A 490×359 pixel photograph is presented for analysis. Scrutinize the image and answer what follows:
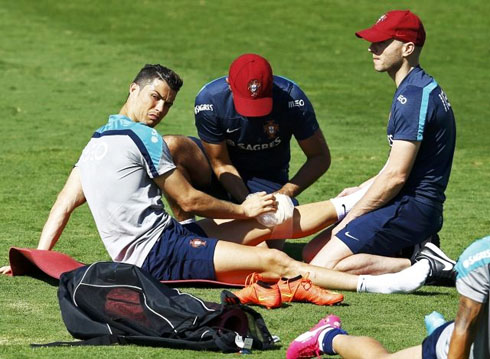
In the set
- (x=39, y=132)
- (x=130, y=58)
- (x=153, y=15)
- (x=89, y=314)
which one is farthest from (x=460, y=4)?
(x=89, y=314)

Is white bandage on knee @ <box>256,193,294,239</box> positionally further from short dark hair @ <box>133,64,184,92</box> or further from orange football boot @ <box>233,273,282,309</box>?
short dark hair @ <box>133,64,184,92</box>

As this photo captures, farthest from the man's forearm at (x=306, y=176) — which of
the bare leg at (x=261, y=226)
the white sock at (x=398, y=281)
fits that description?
the white sock at (x=398, y=281)

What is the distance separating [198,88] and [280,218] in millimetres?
8316

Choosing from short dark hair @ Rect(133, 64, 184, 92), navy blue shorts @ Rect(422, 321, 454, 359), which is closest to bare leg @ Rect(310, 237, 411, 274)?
short dark hair @ Rect(133, 64, 184, 92)

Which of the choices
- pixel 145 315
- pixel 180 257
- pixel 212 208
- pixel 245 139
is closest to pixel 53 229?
pixel 180 257

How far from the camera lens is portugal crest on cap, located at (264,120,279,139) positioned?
25.2 ft

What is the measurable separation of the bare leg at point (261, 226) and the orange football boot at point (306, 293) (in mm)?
851

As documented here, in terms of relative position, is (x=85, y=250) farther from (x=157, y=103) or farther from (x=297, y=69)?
(x=297, y=69)

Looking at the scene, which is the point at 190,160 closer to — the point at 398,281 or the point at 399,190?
the point at 399,190

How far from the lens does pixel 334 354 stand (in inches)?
207

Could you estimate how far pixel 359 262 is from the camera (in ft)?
23.3

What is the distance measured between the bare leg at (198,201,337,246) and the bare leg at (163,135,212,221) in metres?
0.39

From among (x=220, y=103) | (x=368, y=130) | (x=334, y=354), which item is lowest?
(x=368, y=130)

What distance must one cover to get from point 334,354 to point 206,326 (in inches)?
26.6
